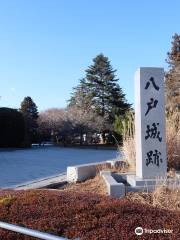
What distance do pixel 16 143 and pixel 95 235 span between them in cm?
3364

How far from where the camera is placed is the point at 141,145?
8.84 m

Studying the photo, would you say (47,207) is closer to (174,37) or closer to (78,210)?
(78,210)

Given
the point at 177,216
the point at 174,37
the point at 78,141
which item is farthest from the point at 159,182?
the point at 78,141

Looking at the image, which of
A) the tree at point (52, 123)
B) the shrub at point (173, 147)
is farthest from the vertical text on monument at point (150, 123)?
the tree at point (52, 123)

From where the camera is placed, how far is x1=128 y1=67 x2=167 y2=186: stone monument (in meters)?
8.80

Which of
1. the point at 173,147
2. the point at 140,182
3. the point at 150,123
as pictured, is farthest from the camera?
the point at 173,147

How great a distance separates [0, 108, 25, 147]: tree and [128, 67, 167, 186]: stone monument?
28.1 metres

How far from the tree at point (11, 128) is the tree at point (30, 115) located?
5.51m

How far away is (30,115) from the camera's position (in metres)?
45.7

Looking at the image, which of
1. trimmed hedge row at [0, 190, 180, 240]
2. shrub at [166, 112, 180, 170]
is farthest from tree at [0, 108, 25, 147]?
trimmed hedge row at [0, 190, 180, 240]

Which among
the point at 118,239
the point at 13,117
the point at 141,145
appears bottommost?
the point at 118,239

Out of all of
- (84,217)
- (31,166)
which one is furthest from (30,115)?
(84,217)

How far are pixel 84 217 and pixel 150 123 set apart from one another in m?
4.28

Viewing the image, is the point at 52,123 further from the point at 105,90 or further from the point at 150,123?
the point at 150,123
